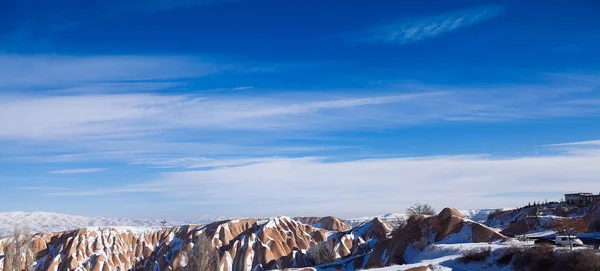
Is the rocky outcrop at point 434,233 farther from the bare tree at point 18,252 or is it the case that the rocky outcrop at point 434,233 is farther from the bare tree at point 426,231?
the bare tree at point 18,252

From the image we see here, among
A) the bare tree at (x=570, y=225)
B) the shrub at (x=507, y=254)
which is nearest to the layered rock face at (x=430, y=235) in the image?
the bare tree at (x=570, y=225)

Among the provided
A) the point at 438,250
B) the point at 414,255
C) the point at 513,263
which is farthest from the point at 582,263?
the point at 414,255

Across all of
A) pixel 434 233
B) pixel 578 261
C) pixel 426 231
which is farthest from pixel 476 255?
pixel 426 231

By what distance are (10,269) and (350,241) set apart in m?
119

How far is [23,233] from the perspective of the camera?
70.2 m

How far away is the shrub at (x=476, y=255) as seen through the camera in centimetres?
4738

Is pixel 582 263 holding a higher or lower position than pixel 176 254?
higher

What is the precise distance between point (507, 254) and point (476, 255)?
303 centimetres

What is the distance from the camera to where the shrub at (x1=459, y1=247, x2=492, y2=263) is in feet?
155

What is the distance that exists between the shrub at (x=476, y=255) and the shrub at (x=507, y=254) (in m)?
1.28

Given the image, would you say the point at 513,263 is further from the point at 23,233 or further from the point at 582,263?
the point at 23,233

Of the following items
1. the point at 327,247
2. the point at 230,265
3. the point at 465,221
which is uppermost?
the point at 465,221

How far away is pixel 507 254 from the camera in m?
45.9

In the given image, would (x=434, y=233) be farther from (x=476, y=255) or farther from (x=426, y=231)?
(x=476, y=255)
